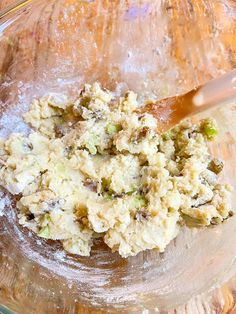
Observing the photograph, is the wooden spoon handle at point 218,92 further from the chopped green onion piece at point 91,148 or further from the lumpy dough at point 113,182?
the chopped green onion piece at point 91,148

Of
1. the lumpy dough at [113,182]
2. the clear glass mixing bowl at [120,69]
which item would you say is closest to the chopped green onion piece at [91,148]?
the lumpy dough at [113,182]

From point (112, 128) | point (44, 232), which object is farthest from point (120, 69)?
point (44, 232)

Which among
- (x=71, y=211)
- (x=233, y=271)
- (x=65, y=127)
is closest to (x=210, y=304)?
(x=233, y=271)

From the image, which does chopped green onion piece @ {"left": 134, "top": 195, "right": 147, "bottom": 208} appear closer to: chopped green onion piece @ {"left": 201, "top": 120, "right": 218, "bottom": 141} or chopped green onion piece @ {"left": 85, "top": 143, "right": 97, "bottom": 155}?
chopped green onion piece @ {"left": 85, "top": 143, "right": 97, "bottom": 155}

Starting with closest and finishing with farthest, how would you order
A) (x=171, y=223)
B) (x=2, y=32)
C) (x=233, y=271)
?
(x=171, y=223), (x=233, y=271), (x=2, y=32)

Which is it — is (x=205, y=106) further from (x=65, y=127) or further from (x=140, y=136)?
(x=65, y=127)

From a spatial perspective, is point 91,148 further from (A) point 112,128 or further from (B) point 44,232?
(B) point 44,232

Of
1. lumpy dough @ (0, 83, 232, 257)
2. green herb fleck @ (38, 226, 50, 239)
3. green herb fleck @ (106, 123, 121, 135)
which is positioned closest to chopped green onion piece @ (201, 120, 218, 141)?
lumpy dough @ (0, 83, 232, 257)
